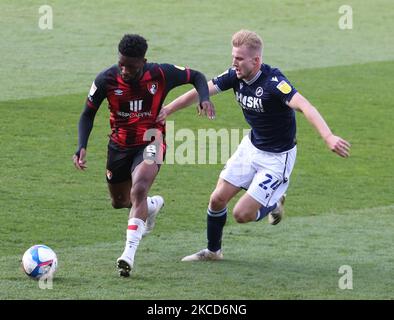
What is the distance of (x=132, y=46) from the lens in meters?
9.14

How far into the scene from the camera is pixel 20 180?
12875mm

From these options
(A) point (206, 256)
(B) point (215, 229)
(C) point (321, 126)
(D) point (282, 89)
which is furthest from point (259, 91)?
(A) point (206, 256)

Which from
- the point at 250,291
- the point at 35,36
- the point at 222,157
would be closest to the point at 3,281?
the point at 250,291

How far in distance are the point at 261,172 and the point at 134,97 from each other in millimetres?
1411

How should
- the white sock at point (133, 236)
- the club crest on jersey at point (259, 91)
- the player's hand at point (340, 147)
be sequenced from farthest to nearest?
the club crest on jersey at point (259, 91) → the white sock at point (133, 236) → the player's hand at point (340, 147)

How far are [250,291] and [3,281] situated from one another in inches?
82.6

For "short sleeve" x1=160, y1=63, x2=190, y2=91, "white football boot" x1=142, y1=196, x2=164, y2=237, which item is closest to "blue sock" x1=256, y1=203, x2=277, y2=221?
"white football boot" x1=142, y1=196, x2=164, y2=237

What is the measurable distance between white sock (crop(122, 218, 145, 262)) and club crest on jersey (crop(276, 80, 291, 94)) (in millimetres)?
1752

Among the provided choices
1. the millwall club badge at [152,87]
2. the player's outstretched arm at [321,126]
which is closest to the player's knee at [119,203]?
the millwall club badge at [152,87]

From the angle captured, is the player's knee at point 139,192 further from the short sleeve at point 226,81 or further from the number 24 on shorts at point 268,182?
the short sleeve at point 226,81

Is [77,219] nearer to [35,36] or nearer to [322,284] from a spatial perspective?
[322,284]

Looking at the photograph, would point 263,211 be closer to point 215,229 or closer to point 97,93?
point 215,229

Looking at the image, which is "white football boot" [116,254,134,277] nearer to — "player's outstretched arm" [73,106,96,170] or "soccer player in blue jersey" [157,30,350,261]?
"soccer player in blue jersey" [157,30,350,261]

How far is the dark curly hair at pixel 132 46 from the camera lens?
9.14 metres
